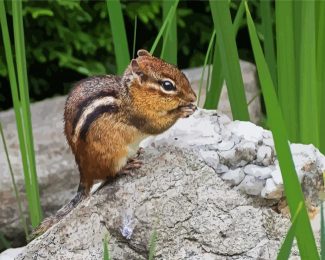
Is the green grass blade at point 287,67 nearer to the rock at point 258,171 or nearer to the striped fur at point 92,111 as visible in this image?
the rock at point 258,171

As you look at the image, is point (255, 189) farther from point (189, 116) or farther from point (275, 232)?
point (189, 116)

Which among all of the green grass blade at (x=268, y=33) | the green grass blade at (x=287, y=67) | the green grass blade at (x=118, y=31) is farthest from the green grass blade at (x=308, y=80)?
the green grass blade at (x=118, y=31)

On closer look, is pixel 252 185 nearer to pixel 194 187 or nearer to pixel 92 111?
pixel 194 187

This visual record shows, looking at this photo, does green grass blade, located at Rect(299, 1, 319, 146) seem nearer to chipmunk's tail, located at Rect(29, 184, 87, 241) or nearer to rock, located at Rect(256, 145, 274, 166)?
rock, located at Rect(256, 145, 274, 166)

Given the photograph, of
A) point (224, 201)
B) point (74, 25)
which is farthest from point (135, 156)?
point (74, 25)

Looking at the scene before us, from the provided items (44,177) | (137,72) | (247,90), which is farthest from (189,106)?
(247,90)
